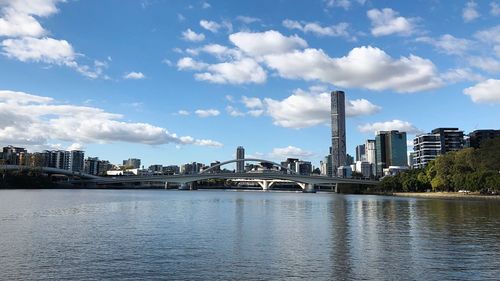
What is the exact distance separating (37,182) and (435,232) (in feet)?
533

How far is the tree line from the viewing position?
111m

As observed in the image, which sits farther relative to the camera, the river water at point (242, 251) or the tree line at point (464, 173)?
the tree line at point (464, 173)

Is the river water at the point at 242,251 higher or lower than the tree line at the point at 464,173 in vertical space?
lower

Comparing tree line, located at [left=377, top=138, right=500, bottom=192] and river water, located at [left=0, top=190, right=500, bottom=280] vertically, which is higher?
tree line, located at [left=377, top=138, right=500, bottom=192]

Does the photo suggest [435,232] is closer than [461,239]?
No

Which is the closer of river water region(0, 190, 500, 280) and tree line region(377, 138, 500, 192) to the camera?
river water region(0, 190, 500, 280)

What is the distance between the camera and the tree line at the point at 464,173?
11125cm

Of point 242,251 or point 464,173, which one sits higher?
point 464,173

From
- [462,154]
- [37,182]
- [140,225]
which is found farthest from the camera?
[37,182]

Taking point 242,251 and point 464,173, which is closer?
point 242,251

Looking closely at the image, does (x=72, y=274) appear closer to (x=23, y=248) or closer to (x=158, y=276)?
(x=158, y=276)

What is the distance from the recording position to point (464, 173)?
418 ft

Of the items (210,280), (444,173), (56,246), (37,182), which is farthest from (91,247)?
(37,182)

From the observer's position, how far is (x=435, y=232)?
35188 mm
